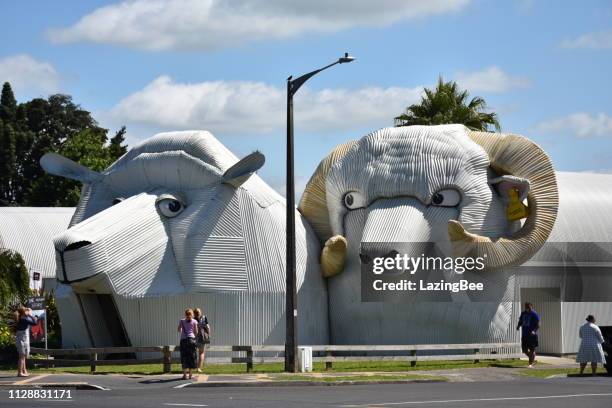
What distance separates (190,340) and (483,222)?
9.58 metres

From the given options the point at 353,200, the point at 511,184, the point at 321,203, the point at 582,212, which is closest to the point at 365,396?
the point at 353,200

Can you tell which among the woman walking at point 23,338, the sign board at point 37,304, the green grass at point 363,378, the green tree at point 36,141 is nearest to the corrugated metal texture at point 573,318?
the green grass at point 363,378

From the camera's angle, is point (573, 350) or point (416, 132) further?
point (573, 350)

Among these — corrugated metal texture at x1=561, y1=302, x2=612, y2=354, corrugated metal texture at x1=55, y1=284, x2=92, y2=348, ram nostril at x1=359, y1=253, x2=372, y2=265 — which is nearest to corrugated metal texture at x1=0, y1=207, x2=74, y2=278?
corrugated metal texture at x1=55, y1=284, x2=92, y2=348

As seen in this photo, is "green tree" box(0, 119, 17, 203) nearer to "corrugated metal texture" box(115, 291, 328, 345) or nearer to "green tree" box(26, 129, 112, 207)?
"green tree" box(26, 129, 112, 207)

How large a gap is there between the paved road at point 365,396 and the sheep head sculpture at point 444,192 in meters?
6.79

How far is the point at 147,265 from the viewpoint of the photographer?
101 feet

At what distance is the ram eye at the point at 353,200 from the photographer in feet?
108

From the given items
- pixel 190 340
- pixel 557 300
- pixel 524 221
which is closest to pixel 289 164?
pixel 190 340

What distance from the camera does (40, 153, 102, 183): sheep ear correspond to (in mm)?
32906

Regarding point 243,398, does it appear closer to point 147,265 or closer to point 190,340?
point 190,340

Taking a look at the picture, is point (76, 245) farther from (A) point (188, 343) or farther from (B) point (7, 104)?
(B) point (7, 104)

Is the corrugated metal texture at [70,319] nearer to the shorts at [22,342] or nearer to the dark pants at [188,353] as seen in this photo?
the shorts at [22,342]

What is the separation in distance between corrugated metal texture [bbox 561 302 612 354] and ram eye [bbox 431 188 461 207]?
574cm
